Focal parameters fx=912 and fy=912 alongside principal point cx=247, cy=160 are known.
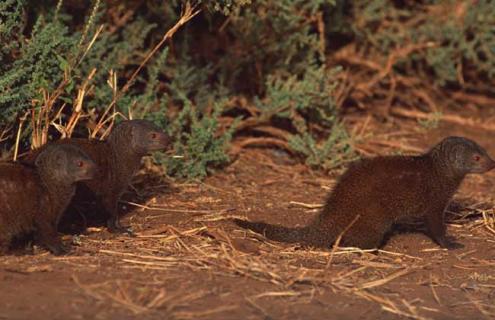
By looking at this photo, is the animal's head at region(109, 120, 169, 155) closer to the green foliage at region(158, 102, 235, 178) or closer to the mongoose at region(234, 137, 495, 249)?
the mongoose at region(234, 137, 495, 249)

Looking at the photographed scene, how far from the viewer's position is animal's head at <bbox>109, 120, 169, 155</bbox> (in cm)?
575

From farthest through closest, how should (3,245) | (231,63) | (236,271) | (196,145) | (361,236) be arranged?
(231,63) → (196,145) → (361,236) → (3,245) → (236,271)

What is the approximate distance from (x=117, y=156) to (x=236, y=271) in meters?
1.42

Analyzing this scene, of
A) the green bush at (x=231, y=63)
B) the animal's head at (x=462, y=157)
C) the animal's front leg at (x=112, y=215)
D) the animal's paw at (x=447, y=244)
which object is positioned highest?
the green bush at (x=231, y=63)

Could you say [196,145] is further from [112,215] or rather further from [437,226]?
[437,226]

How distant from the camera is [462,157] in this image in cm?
582

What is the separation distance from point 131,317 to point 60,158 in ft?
4.34

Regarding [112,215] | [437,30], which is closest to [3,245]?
[112,215]

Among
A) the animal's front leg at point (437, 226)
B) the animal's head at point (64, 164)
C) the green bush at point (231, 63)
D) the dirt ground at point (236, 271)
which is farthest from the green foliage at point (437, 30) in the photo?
the animal's head at point (64, 164)

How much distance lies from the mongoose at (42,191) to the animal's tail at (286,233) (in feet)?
3.66

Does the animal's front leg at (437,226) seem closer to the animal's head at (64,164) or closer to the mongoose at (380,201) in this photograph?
the mongoose at (380,201)

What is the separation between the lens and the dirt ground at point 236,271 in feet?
13.7

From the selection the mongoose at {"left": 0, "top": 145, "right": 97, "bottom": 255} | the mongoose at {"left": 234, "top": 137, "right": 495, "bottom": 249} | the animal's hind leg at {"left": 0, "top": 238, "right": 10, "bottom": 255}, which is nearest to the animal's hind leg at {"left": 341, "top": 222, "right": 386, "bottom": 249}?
the mongoose at {"left": 234, "top": 137, "right": 495, "bottom": 249}

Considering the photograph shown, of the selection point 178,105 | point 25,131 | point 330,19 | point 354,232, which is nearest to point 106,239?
point 25,131
